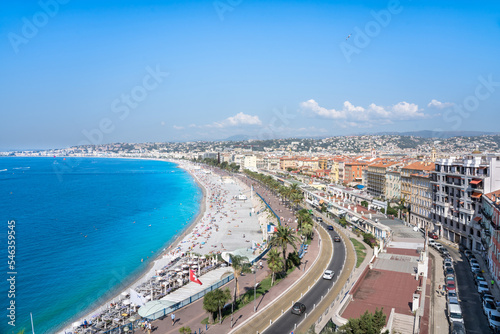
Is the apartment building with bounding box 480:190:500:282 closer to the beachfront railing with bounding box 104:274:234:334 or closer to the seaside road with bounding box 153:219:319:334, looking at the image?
the seaside road with bounding box 153:219:319:334

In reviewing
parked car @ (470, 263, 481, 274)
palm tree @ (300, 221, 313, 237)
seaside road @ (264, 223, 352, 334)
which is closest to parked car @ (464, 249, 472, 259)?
Result: parked car @ (470, 263, 481, 274)

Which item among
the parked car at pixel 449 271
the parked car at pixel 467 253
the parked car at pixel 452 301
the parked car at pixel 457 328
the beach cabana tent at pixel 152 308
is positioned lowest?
the parked car at pixel 467 253

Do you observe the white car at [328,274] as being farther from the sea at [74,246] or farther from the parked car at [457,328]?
A: the sea at [74,246]

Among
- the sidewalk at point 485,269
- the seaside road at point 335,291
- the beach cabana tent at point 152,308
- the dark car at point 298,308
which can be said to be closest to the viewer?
the seaside road at point 335,291

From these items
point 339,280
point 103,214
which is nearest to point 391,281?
point 339,280

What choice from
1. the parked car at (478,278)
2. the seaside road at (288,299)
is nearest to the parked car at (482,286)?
the parked car at (478,278)

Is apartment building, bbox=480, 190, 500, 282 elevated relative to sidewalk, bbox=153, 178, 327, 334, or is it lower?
elevated

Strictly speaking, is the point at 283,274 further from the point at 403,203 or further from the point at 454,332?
the point at 403,203
